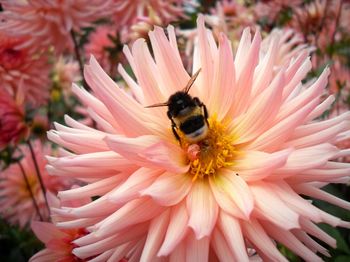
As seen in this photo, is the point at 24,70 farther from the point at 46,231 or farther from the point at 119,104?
the point at 119,104

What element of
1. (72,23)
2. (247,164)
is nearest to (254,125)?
(247,164)

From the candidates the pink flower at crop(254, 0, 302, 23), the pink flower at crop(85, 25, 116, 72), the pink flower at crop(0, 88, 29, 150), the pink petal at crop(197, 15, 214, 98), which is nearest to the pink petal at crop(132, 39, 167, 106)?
the pink petal at crop(197, 15, 214, 98)

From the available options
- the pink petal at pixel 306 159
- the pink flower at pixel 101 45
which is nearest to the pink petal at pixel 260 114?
the pink petal at pixel 306 159

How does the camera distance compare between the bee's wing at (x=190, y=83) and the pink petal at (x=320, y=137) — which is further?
the bee's wing at (x=190, y=83)

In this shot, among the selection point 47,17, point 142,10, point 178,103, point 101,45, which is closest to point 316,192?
point 178,103

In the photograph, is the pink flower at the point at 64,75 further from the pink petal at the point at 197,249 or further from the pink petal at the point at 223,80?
the pink petal at the point at 197,249
